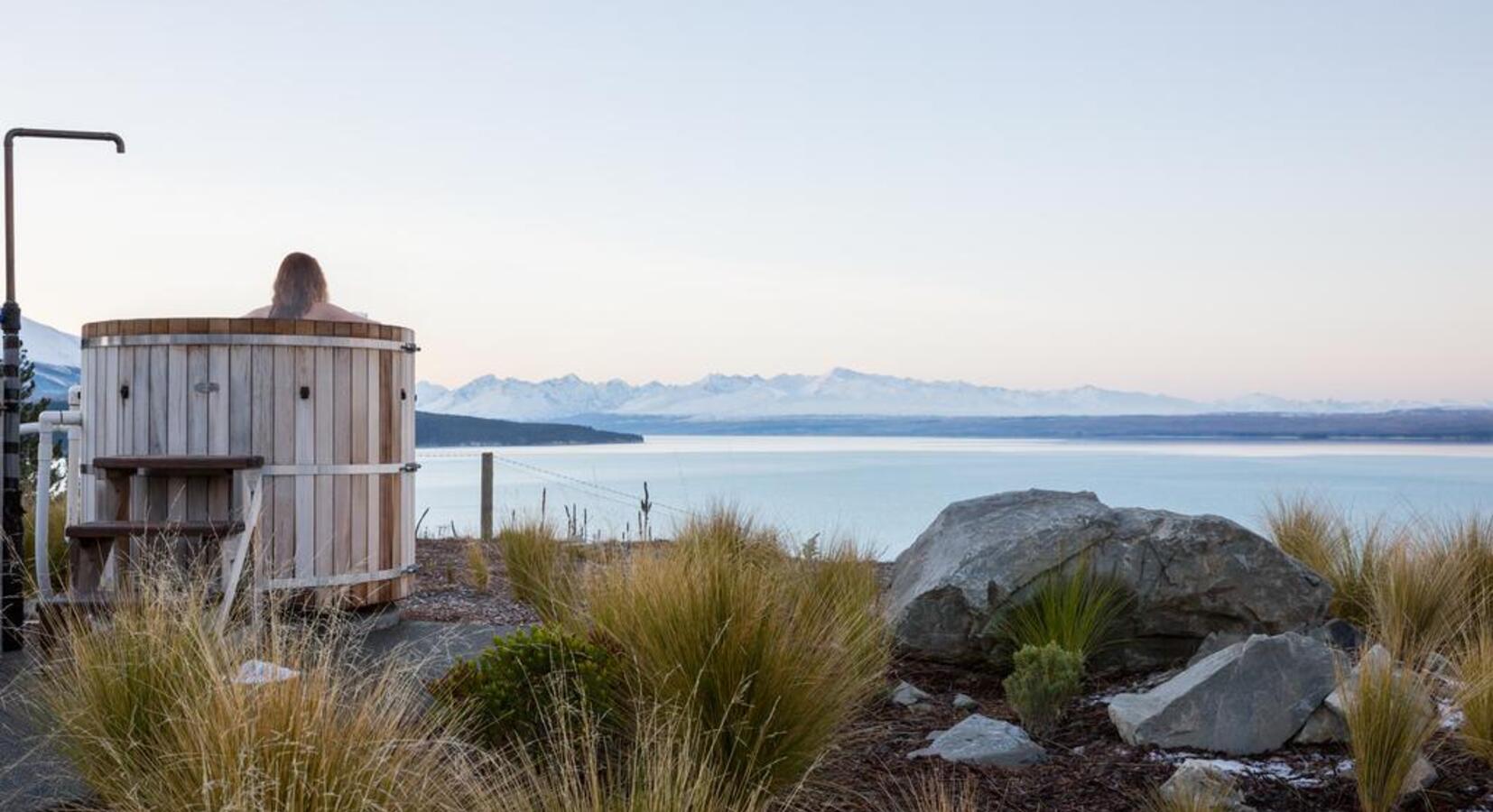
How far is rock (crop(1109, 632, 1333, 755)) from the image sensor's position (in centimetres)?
509

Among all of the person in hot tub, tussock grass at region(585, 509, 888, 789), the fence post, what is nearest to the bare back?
the person in hot tub

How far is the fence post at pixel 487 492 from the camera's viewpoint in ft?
45.5

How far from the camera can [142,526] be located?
21.1ft

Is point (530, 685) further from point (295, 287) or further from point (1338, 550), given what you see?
point (1338, 550)

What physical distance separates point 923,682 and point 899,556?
138cm

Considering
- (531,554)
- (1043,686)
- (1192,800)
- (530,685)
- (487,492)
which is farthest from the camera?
(487,492)

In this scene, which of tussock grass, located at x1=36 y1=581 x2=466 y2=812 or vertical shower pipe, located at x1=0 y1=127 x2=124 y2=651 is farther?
vertical shower pipe, located at x1=0 y1=127 x2=124 y2=651

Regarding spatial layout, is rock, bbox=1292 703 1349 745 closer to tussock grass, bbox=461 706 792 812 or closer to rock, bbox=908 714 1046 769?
rock, bbox=908 714 1046 769

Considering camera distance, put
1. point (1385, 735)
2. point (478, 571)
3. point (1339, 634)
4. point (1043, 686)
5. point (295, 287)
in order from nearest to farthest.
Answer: point (1385, 735) < point (1043, 686) < point (1339, 634) < point (295, 287) < point (478, 571)

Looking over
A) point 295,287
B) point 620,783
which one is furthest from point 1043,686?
point 295,287

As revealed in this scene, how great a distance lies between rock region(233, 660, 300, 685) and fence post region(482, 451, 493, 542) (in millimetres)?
9812

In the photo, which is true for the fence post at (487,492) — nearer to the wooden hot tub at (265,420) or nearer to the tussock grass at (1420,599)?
the wooden hot tub at (265,420)

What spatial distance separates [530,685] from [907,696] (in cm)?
207

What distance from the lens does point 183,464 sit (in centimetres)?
663
